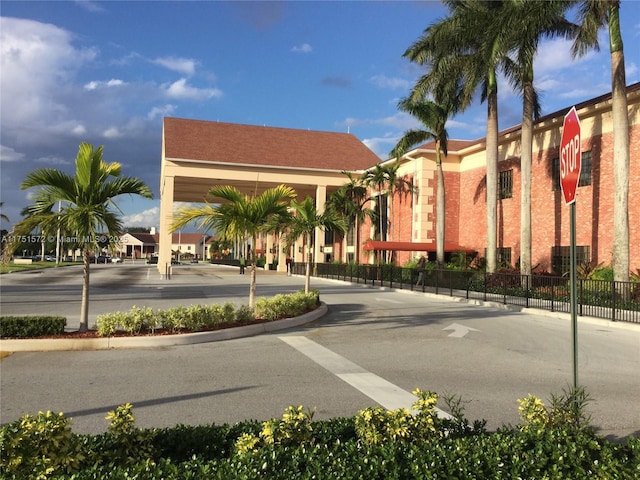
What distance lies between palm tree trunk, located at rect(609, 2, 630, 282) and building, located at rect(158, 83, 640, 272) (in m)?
4.24

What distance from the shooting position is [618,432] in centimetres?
541

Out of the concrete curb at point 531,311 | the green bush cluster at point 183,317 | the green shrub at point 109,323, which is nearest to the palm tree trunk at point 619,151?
the concrete curb at point 531,311

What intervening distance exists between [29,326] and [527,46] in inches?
839

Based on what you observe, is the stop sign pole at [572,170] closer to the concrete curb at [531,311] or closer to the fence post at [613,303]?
the concrete curb at [531,311]

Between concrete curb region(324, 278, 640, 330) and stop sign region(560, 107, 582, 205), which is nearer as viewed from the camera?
stop sign region(560, 107, 582, 205)

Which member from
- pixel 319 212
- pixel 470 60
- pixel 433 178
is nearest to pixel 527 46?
pixel 470 60

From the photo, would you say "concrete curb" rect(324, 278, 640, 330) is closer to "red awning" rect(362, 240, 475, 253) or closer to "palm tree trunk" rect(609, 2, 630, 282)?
"palm tree trunk" rect(609, 2, 630, 282)

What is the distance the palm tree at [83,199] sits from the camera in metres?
10.1

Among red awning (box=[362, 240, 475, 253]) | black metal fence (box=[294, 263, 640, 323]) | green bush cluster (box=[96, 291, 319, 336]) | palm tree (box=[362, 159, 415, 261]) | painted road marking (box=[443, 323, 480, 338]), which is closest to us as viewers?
green bush cluster (box=[96, 291, 319, 336])

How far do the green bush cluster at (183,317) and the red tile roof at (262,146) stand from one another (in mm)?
33577

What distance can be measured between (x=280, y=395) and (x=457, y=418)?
3.14 metres

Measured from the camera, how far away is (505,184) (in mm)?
31391

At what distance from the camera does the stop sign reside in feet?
13.4

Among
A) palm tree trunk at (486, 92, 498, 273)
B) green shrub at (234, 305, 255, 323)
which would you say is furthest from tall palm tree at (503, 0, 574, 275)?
green shrub at (234, 305, 255, 323)
